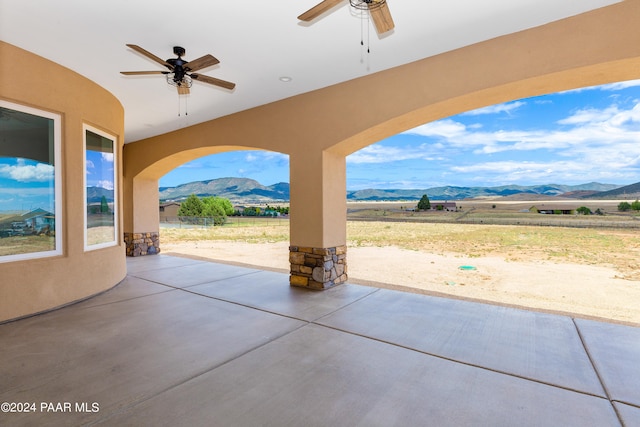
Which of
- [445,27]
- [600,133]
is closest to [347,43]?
[445,27]

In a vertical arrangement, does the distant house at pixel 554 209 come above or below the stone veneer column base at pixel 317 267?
above

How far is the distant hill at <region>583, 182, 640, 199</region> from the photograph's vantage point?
936 centimetres

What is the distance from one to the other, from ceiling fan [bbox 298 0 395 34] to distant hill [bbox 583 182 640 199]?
1135cm

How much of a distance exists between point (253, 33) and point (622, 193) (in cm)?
1267

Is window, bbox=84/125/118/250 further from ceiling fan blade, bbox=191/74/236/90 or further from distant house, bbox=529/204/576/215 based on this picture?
distant house, bbox=529/204/576/215

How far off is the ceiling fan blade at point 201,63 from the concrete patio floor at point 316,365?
2822 mm

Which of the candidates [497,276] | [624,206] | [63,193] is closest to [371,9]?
[63,193]

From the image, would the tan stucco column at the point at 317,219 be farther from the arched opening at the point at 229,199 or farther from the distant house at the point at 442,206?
the distant house at the point at 442,206

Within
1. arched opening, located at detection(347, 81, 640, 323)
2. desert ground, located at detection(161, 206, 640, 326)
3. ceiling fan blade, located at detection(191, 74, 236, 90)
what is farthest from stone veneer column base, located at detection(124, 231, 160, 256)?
ceiling fan blade, located at detection(191, 74, 236, 90)

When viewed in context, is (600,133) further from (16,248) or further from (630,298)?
(16,248)

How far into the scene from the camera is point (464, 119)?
72.0 ft

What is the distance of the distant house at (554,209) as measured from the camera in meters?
11.6

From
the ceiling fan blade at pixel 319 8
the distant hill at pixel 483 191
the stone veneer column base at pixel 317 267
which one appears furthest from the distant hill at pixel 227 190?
the ceiling fan blade at pixel 319 8

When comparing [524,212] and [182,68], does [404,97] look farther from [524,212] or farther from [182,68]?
[524,212]
